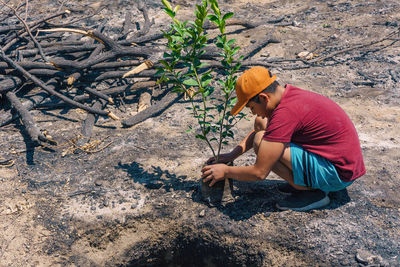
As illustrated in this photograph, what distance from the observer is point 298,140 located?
8.96 ft

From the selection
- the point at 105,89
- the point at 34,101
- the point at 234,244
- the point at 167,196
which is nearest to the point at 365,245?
the point at 234,244

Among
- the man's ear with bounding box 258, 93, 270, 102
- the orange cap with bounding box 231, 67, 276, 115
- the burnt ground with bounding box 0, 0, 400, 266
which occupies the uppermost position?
the orange cap with bounding box 231, 67, 276, 115

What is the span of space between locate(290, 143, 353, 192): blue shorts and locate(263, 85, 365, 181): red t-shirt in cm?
4

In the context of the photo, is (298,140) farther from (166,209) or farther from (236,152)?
(166,209)

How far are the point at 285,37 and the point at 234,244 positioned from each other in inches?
202

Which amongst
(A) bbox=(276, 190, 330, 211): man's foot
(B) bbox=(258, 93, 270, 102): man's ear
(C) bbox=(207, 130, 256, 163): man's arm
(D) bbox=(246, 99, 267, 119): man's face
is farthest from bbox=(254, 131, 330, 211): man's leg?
(B) bbox=(258, 93, 270, 102): man's ear

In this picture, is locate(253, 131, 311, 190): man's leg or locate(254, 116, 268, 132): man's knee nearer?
locate(253, 131, 311, 190): man's leg

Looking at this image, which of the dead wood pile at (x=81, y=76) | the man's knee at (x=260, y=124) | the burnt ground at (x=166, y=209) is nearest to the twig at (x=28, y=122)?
the dead wood pile at (x=81, y=76)

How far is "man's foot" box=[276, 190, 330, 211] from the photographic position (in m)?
3.06

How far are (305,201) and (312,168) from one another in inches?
18.5

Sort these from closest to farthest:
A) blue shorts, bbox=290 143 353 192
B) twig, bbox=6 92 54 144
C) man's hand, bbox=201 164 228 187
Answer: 1. blue shorts, bbox=290 143 353 192
2. man's hand, bbox=201 164 228 187
3. twig, bbox=6 92 54 144

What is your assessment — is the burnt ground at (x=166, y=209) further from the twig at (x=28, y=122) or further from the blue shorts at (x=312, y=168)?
the blue shorts at (x=312, y=168)

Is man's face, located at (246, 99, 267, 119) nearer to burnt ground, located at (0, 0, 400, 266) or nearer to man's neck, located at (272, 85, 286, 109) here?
man's neck, located at (272, 85, 286, 109)

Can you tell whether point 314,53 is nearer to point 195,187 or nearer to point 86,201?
point 195,187
